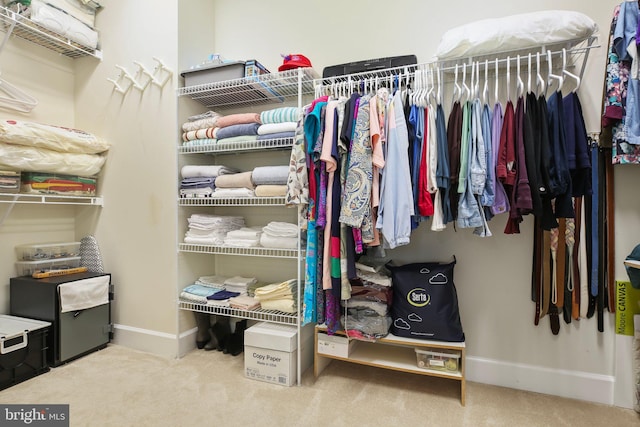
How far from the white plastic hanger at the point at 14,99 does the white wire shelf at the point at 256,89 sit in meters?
1.06

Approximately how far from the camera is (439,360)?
181 cm

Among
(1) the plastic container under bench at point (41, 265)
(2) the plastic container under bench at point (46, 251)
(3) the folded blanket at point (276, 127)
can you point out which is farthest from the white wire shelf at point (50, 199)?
(3) the folded blanket at point (276, 127)

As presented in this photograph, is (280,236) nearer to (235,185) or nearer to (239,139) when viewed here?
(235,185)

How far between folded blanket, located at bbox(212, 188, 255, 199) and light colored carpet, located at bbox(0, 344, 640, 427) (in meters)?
1.12

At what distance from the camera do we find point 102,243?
2619 mm

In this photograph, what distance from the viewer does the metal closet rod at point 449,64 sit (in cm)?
165

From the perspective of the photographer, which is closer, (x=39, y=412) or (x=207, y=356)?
(x=39, y=412)

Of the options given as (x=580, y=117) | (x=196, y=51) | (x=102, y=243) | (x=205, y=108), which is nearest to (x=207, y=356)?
(x=102, y=243)

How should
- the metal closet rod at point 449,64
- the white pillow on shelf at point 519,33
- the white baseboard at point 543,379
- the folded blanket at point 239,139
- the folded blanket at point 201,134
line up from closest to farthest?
1. the white pillow on shelf at point 519,33
2. the metal closet rod at point 449,64
3. the white baseboard at point 543,379
4. the folded blanket at point 239,139
5. the folded blanket at point 201,134

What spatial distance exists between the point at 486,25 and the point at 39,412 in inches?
118

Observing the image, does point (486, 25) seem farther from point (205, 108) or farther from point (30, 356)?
point (30, 356)

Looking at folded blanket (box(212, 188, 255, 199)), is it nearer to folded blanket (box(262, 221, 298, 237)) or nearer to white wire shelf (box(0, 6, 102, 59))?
folded blanket (box(262, 221, 298, 237))

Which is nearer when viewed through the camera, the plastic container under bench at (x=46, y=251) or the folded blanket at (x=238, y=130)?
the folded blanket at (x=238, y=130)

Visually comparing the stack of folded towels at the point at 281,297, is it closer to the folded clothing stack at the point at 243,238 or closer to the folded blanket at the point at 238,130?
the folded clothing stack at the point at 243,238
